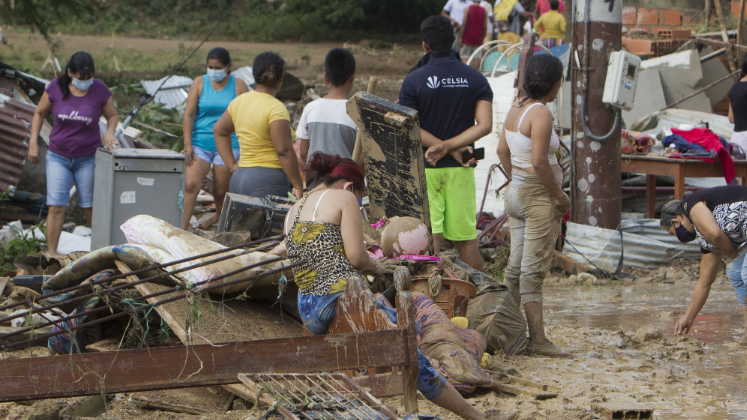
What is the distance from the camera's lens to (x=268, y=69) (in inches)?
214

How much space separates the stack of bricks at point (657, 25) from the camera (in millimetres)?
13094

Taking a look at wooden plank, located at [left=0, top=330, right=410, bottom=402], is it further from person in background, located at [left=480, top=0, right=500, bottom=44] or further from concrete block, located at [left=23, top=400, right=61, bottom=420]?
person in background, located at [left=480, top=0, right=500, bottom=44]

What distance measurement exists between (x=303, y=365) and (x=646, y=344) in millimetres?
3016

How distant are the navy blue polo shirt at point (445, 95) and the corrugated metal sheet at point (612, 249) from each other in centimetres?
265

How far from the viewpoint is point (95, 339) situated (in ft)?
14.4

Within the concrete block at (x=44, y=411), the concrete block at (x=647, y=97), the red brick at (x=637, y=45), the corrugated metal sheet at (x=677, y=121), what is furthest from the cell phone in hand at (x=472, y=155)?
the red brick at (x=637, y=45)

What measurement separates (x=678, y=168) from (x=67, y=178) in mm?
5930

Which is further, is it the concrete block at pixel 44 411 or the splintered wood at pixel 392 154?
the splintered wood at pixel 392 154

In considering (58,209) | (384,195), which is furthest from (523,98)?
(58,209)

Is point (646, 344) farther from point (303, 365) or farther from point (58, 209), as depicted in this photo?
point (58, 209)

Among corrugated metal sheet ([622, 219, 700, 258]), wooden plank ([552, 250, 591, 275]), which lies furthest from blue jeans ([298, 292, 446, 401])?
corrugated metal sheet ([622, 219, 700, 258])

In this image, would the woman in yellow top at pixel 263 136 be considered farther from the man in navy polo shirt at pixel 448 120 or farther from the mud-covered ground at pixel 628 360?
the mud-covered ground at pixel 628 360

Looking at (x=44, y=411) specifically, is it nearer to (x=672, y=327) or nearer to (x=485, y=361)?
(x=485, y=361)

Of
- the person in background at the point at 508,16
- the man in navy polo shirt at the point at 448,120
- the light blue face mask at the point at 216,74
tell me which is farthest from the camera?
the person in background at the point at 508,16
